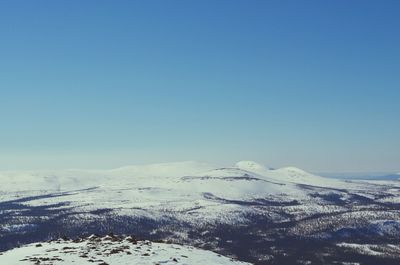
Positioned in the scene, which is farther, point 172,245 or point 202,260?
point 172,245

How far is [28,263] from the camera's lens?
64.2 m

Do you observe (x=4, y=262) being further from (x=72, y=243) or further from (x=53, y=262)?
(x=72, y=243)

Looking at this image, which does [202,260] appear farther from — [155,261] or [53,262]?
[53,262]

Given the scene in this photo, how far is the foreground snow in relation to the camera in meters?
66.1

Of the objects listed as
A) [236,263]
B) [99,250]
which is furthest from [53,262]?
[236,263]

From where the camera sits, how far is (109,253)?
69.1 metres

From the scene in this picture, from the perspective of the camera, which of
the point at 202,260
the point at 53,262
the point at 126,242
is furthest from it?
the point at 126,242

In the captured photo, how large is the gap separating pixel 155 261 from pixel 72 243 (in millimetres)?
16342

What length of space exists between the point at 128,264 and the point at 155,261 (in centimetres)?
359

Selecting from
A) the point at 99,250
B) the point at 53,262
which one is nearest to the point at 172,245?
the point at 99,250

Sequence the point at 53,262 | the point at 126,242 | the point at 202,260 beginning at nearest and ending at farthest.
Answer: the point at 53,262, the point at 202,260, the point at 126,242

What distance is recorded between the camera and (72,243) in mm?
77562

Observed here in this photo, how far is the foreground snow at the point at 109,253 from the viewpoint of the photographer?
66.1 metres

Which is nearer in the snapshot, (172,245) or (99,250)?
(99,250)
